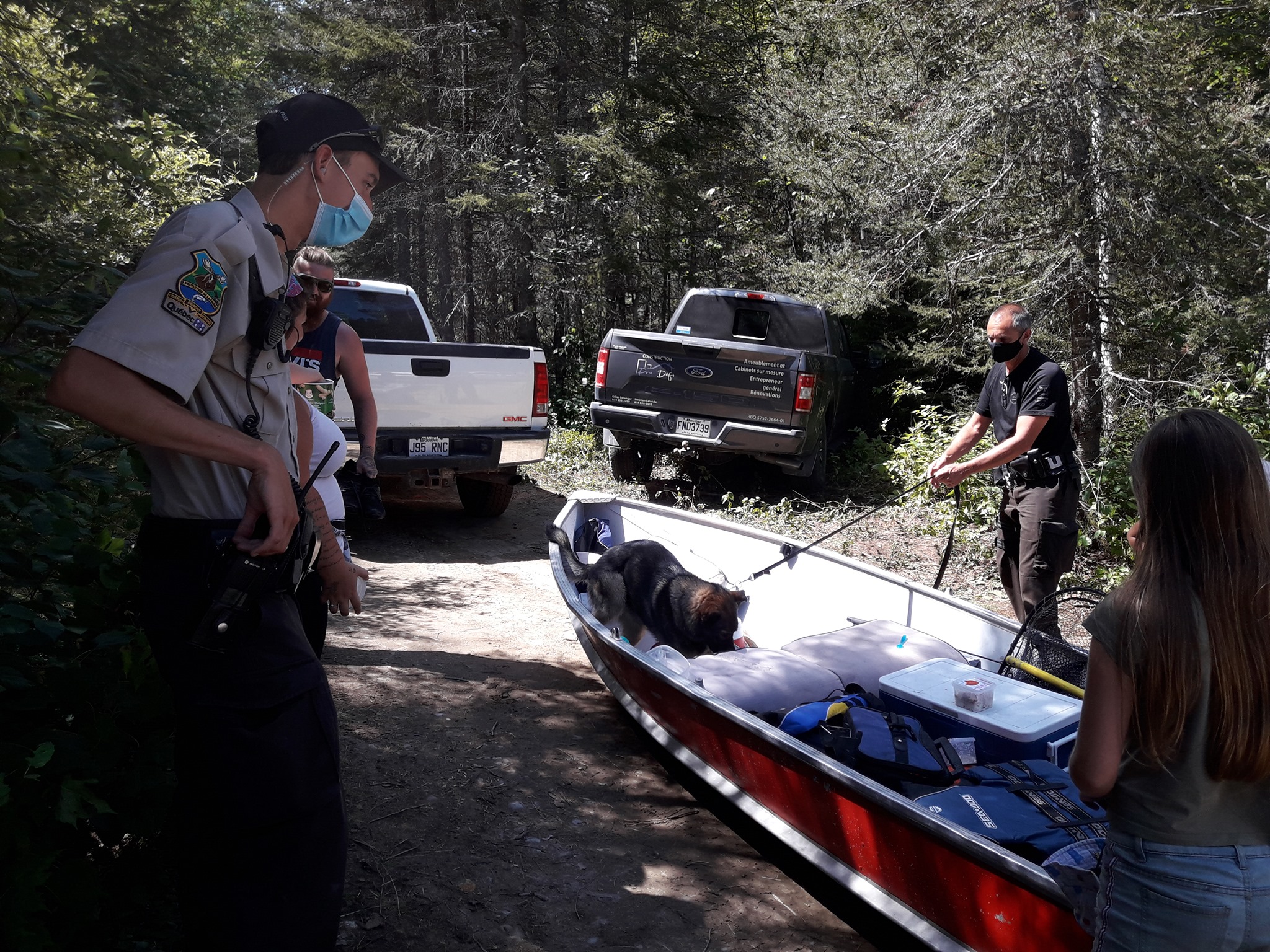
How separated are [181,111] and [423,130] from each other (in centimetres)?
679

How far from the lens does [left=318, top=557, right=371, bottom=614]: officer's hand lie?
93.7 inches

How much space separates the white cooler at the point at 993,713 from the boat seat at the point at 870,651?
15.0 inches

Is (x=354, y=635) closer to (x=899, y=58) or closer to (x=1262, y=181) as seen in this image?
(x=1262, y=181)

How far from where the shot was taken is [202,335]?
5.58ft

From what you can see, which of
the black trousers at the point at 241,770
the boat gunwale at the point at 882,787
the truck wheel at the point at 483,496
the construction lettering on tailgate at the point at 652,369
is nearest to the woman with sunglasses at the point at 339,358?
the boat gunwale at the point at 882,787

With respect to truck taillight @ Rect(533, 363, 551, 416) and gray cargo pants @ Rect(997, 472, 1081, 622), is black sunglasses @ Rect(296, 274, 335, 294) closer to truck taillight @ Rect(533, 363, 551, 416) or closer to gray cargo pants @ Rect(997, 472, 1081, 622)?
gray cargo pants @ Rect(997, 472, 1081, 622)

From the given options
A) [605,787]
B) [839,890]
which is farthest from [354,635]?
[839,890]

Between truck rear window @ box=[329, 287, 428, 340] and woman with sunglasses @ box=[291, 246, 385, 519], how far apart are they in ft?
14.4

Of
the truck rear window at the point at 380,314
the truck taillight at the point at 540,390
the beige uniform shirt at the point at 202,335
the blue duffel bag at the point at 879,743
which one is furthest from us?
the truck rear window at the point at 380,314

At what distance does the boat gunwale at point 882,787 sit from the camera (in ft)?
7.48

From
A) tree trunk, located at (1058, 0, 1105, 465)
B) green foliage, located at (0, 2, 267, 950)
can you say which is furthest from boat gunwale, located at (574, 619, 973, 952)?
tree trunk, located at (1058, 0, 1105, 465)

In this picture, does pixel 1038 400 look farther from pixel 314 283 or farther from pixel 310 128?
pixel 310 128

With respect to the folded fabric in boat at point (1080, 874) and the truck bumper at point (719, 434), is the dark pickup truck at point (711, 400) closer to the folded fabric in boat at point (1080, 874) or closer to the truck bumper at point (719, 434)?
the truck bumper at point (719, 434)

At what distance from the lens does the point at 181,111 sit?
61.8 ft
